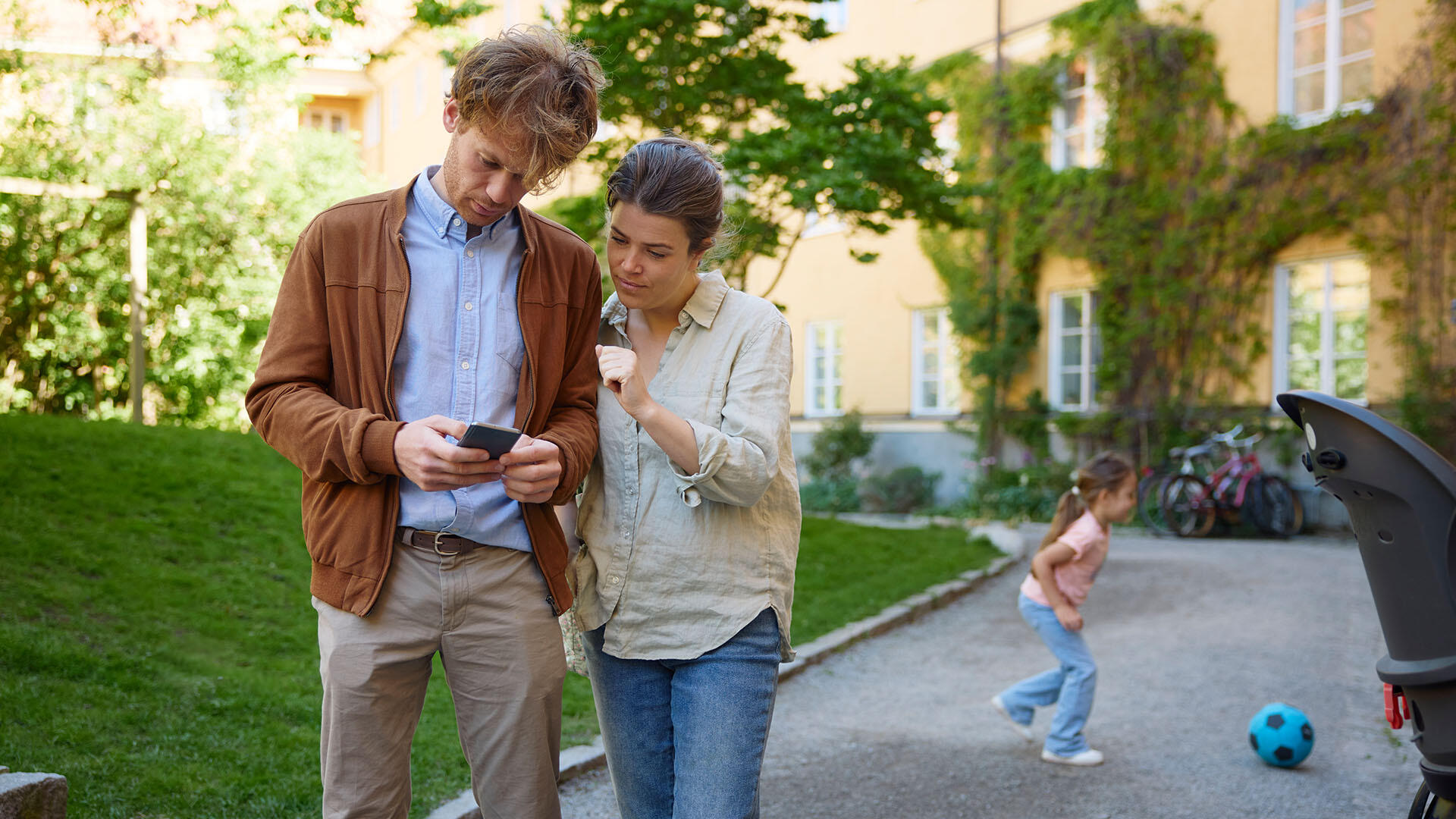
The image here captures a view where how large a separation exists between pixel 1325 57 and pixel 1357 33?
39 cm

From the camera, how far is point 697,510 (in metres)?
2.34

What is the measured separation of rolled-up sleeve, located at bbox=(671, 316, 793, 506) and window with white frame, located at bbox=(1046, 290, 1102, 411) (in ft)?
46.2

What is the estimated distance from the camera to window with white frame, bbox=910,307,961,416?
1773 centimetres

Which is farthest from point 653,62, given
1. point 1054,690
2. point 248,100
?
point 248,100

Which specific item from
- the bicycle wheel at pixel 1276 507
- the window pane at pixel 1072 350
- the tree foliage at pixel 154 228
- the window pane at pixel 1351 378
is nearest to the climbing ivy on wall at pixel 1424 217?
the window pane at pixel 1351 378

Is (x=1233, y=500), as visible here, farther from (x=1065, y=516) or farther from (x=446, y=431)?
(x=446, y=431)

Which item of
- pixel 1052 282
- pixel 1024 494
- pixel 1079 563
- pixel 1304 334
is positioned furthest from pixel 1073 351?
pixel 1079 563

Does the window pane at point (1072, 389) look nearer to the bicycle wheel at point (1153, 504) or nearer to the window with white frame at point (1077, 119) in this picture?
the bicycle wheel at point (1153, 504)

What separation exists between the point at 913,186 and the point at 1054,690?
5034 millimetres

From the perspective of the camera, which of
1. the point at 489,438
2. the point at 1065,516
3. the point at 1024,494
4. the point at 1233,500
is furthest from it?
the point at 1024,494

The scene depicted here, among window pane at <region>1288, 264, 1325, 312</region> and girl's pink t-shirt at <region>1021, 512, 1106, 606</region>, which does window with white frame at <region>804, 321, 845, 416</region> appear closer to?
window pane at <region>1288, 264, 1325, 312</region>

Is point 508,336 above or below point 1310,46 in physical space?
below

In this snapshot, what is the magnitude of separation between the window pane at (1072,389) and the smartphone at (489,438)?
15.0 metres

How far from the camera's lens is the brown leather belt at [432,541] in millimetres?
2176
